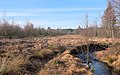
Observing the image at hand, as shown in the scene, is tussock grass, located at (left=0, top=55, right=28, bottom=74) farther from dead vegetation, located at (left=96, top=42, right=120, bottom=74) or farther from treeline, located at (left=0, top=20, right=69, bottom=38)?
treeline, located at (left=0, top=20, right=69, bottom=38)

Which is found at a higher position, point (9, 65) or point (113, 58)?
point (9, 65)

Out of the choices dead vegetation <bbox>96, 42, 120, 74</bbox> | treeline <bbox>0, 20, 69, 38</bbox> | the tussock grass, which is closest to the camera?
the tussock grass

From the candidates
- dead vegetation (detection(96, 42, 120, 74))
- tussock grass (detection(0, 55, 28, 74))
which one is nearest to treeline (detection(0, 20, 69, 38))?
dead vegetation (detection(96, 42, 120, 74))

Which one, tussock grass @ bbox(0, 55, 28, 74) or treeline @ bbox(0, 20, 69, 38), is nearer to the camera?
tussock grass @ bbox(0, 55, 28, 74)

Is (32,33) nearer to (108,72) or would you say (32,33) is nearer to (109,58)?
(109,58)

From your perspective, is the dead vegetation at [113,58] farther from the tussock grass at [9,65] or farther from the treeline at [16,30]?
the treeline at [16,30]

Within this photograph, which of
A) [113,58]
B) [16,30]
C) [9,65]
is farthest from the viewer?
[16,30]

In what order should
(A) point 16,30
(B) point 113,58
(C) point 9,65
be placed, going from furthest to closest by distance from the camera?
(A) point 16,30
(B) point 113,58
(C) point 9,65

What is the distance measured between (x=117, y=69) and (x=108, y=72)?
1413 millimetres

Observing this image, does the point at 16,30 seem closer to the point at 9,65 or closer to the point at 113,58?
the point at 113,58

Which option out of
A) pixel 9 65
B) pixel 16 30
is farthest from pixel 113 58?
pixel 16 30

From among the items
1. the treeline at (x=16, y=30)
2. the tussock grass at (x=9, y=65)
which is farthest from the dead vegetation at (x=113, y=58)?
the treeline at (x=16, y=30)

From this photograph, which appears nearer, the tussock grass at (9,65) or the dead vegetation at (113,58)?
the tussock grass at (9,65)

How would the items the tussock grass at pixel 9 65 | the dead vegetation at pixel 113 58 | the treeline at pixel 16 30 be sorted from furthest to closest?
the treeline at pixel 16 30, the dead vegetation at pixel 113 58, the tussock grass at pixel 9 65
